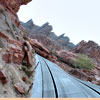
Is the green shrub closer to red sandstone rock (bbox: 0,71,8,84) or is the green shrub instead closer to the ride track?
the ride track

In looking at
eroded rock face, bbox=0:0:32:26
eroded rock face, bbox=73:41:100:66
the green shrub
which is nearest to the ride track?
eroded rock face, bbox=0:0:32:26

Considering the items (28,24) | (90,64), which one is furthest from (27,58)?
(28,24)

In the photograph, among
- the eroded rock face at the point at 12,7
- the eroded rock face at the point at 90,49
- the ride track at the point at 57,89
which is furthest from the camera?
the eroded rock face at the point at 90,49

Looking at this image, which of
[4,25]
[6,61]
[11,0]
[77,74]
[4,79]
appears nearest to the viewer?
[4,79]

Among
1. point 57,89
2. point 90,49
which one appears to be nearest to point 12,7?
point 57,89

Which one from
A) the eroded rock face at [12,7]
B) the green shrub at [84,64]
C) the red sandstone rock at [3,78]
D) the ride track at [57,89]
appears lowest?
the ride track at [57,89]

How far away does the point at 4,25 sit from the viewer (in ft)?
50.4

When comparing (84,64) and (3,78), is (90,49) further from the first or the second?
(3,78)

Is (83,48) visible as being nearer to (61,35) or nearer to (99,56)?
(99,56)

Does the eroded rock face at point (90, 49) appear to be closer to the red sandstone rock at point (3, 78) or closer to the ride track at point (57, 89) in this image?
the ride track at point (57, 89)

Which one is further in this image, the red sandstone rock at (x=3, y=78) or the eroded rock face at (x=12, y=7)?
the eroded rock face at (x=12, y=7)

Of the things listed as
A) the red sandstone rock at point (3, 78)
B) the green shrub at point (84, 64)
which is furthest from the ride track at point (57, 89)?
the green shrub at point (84, 64)

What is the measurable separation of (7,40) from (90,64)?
39.1 m

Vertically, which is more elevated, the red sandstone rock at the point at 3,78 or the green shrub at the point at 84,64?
the green shrub at the point at 84,64
